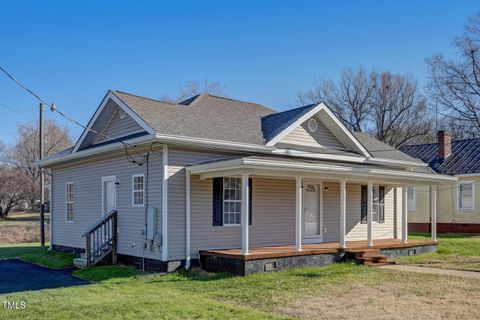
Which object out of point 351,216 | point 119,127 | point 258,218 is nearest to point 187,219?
point 258,218

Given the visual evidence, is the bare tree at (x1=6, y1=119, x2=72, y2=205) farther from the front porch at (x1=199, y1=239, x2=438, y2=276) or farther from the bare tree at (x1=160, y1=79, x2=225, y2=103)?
the front porch at (x1=199, y1=239, x2=438, y2=276)

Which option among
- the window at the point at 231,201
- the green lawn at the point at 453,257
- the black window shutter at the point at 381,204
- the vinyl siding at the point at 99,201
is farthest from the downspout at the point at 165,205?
the black window shutter at the point at 381,204

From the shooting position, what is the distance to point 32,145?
4900cm

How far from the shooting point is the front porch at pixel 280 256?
1141cm

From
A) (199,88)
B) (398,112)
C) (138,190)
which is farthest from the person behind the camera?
(199,88)

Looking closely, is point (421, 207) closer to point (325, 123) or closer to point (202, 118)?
point (325, 123)

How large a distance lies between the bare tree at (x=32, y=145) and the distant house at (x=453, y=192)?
35603 millimetres

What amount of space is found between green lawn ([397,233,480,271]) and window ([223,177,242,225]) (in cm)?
497

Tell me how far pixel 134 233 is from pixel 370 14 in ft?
29.7

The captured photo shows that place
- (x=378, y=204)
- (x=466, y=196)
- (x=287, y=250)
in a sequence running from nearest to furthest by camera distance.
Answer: (x=287, y=250), (x=378, y=204), (x=466, y=196)

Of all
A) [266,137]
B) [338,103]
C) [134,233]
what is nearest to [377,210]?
[266,137]

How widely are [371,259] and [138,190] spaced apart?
6659 mm

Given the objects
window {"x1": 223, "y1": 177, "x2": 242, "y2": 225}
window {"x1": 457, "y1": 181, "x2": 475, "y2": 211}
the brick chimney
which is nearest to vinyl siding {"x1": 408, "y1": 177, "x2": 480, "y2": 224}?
window {"x1": 457, "y1": 181, "x2": 475, "y2": 211}

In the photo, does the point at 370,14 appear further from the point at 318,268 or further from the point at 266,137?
the point at 318,268
